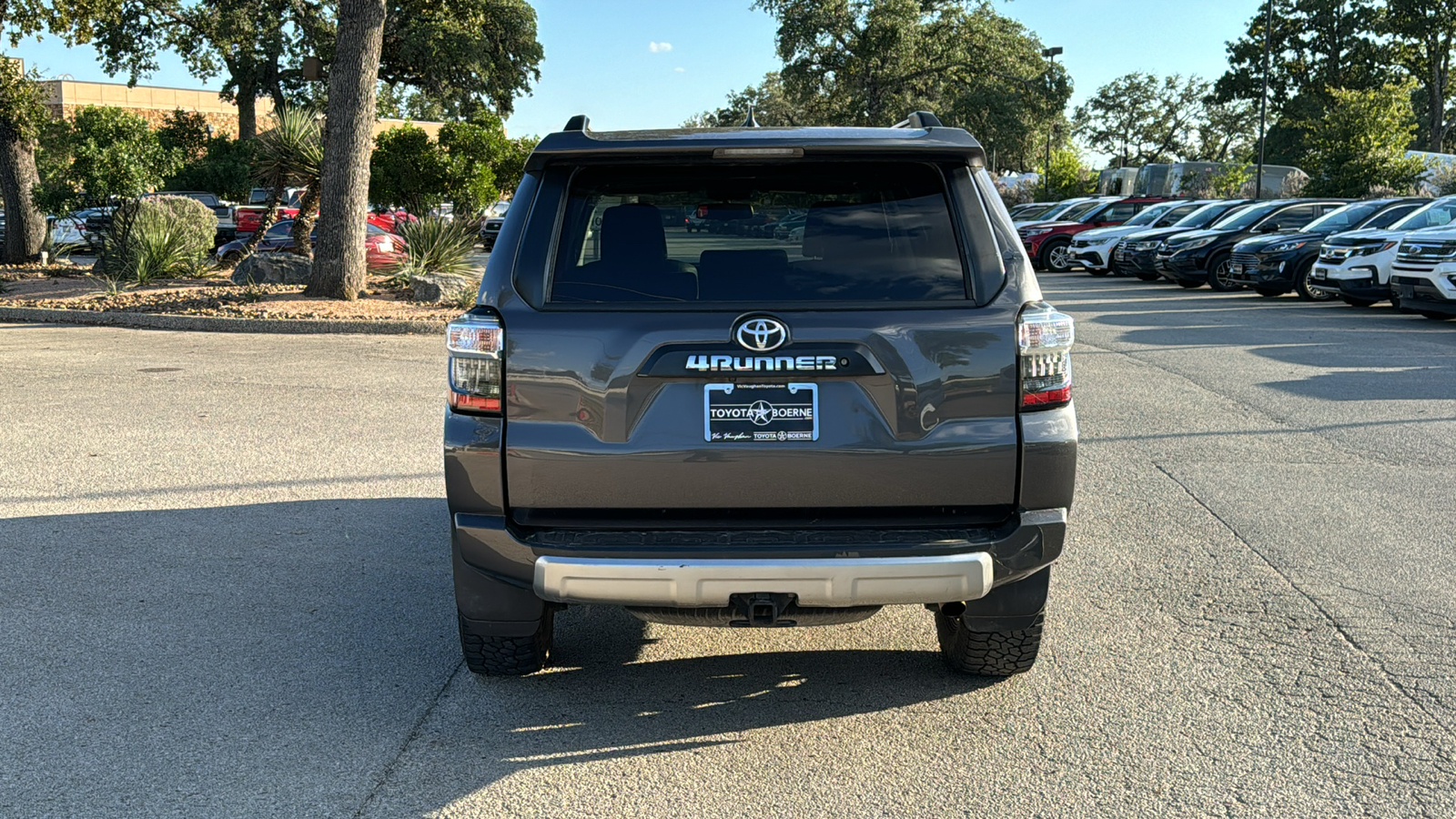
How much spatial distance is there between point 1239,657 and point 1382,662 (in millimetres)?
485

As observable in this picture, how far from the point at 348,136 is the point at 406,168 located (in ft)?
17.6

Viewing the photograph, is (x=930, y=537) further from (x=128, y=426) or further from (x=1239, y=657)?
(x=128, y=426)

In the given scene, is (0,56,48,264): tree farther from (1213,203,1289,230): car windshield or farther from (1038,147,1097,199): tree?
(1038,147,1097,199): tree

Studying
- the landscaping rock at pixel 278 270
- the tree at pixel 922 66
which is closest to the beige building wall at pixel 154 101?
the tree at pixel 922 66

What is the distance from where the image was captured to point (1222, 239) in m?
22.8

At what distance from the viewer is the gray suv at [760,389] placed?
369 centimetres

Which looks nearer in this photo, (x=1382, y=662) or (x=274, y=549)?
(x=1382, y=662)

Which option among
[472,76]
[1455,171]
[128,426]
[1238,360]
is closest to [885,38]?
[472,76]

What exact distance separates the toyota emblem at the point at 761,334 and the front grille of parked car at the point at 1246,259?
63.4ft

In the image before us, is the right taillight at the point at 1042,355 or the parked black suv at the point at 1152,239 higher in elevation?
the parked black suv at the point at 1152,239

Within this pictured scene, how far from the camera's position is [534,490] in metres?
3.78

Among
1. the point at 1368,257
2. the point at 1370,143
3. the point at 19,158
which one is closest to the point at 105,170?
the point at 19,158

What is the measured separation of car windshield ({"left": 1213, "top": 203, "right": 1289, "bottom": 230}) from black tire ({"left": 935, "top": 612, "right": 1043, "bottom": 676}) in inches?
821

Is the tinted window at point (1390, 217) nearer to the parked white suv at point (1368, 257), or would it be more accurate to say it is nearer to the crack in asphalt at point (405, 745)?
the parked white suv at point (1368, 257)
